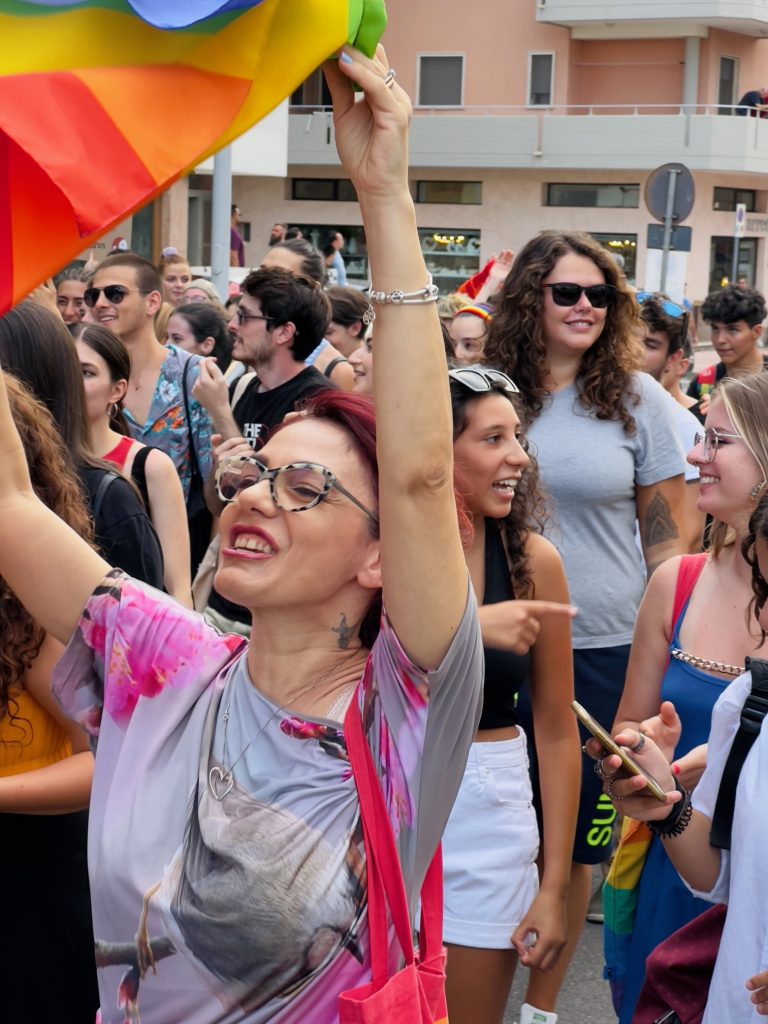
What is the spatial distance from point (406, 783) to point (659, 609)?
6.15 feet

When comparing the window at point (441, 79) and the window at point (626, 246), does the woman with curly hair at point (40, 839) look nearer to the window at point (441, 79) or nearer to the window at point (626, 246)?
the window at point (626, 246)

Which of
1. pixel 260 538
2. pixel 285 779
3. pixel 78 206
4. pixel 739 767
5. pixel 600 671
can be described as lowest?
pixel 600 671

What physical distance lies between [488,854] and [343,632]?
5.05 ft

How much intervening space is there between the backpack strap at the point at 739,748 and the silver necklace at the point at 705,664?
764 mm

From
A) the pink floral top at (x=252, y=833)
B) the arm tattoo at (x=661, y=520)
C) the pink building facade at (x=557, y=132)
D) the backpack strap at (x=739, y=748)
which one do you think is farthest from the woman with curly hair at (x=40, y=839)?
the pink building facade at (x=557, y=132)

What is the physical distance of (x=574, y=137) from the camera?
40812 millimetres

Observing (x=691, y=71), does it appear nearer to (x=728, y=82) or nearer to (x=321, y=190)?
(x=728, y=82)

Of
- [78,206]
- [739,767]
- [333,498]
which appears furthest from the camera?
[739,767]

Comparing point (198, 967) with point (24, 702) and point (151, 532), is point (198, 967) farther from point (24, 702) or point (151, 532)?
point (151, 532)

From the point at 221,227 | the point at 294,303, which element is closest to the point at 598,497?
the point at 294,303

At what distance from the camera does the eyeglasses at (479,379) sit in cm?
376

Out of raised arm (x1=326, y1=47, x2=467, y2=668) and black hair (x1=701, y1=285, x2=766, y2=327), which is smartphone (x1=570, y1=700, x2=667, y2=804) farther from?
black hair (x1=701, y1=285, x2=766, y2=327)

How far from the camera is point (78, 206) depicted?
1.93 meters

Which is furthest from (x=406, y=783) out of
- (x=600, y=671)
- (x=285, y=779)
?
(x=600, y=671)
